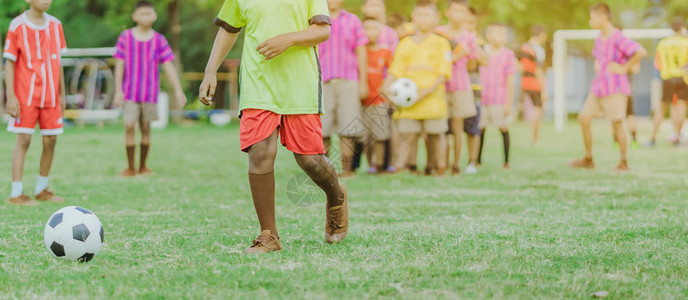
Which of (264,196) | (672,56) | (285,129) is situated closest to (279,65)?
(285,129)

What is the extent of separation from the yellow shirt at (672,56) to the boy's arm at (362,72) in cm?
725

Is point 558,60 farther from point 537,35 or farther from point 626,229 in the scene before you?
point 626,229

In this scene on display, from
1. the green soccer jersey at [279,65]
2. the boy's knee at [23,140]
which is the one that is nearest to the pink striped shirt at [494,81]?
the boy's knee at [23,140]

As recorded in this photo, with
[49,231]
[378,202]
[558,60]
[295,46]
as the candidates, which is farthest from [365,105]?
[558,60]

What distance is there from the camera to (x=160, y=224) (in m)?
5.78

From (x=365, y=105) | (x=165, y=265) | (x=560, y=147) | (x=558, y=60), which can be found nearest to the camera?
(x=165, y=265)

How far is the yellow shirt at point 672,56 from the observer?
46.8 feet

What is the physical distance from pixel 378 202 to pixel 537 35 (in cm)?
900

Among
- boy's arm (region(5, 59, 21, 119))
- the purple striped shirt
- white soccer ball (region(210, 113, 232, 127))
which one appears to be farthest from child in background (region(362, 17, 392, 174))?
white soccer ball (region(210, 113, 232, 127))

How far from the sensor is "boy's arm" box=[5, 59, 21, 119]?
266 inches

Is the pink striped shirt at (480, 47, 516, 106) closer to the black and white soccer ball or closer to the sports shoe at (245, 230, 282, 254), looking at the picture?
the sports shoe at (245, 230, 282, 254)

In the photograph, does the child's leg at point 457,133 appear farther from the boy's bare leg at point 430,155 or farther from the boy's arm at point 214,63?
the boy's arm at point 214,63

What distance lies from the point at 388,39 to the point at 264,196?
5688 millimetres

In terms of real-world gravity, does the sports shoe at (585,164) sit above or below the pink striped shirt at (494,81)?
below
